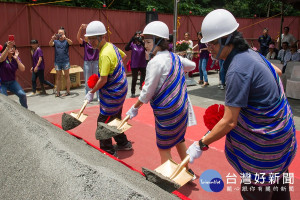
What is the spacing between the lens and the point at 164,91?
9.23 feet

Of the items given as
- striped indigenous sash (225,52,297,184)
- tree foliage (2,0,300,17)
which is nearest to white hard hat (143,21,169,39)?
striped indigenous sash (225,52,297,184)

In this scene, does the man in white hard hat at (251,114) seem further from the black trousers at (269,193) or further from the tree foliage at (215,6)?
the tree foliage at (215,6)

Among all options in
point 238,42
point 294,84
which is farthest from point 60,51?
point 238,42

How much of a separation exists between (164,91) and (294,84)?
576cm

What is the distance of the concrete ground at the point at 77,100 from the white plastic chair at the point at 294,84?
0.51 feet

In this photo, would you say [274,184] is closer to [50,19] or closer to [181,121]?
[181,121]

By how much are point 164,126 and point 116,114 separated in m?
1.21

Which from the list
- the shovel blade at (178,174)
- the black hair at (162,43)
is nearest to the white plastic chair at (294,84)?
the black hair at (162,43)

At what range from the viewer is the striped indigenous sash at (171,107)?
2.81m

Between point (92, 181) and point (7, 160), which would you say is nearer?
point (92, 181)

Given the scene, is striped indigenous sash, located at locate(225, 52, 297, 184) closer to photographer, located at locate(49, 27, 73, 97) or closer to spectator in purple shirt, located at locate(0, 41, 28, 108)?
spectator in purple shirt, located at locate(0, 41, 28, 108)

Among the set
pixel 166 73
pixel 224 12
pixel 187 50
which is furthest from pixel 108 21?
pixel 224 12

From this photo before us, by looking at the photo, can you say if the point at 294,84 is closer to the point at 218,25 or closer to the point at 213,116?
the point at 213,116

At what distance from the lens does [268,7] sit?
28.3m
